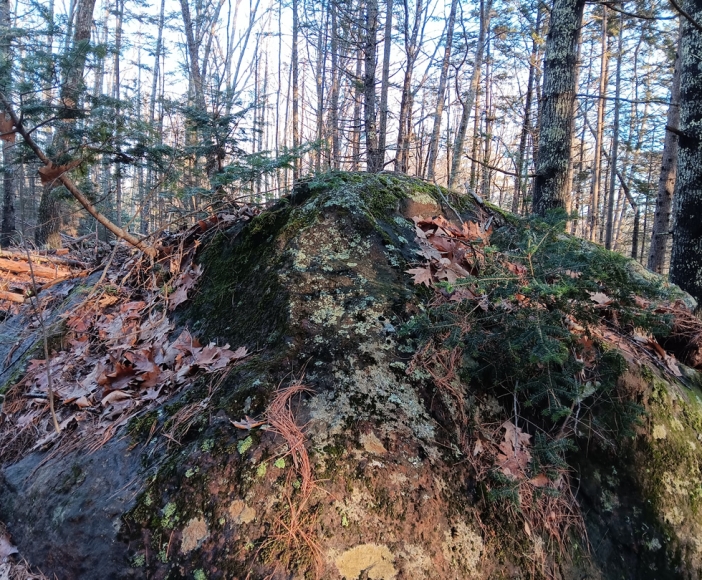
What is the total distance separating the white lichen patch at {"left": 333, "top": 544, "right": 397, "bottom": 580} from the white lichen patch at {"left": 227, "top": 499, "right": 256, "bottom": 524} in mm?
326

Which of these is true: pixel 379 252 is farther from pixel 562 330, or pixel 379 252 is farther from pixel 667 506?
pixel 667 506

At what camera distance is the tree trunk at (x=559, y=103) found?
4.47 metres

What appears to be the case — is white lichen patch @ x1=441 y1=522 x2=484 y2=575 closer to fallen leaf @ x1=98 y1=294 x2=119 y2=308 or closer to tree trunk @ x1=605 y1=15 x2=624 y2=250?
fallen leaf @ x1=98 y1=294 x2=119 y2=308

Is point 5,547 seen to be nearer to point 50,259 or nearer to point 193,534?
point 193,534

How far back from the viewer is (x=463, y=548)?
1.40 metres

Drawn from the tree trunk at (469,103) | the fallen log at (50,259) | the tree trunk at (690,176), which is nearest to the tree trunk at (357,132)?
the tree trunk at (469,103)

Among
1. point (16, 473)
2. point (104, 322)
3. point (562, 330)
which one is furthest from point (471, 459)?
point (104, 322)

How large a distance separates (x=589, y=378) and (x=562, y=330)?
51 centimetres

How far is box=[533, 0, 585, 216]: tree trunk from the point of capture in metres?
4.47

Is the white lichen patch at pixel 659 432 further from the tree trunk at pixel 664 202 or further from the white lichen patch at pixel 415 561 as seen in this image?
the tree trunk at pixel 664 202

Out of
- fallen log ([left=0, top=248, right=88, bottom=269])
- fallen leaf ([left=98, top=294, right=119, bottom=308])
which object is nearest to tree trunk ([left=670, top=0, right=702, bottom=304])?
fallen leaf ([left=98, top=294, right=119, bottom=308])

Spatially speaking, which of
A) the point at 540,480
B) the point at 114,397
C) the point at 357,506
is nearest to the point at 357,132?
the point at 114,397

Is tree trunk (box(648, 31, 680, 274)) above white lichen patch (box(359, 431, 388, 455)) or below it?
above

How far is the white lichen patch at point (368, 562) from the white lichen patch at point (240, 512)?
0.33m
